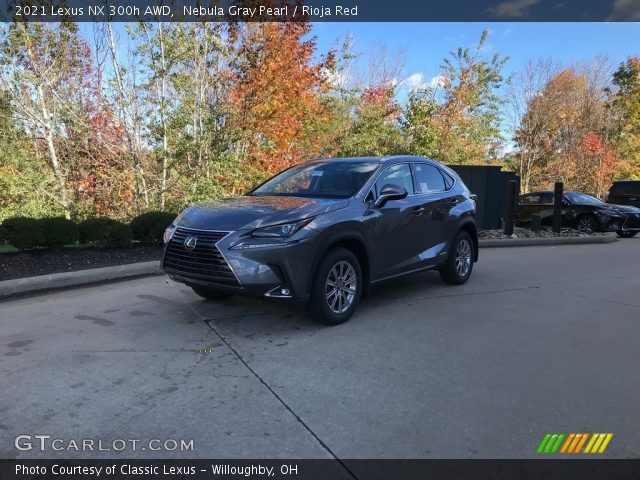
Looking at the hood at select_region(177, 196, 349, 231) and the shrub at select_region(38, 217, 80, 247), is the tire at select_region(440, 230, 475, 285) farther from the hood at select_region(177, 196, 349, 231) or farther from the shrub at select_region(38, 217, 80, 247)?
the shrub at select_region(38, 217, 80, 247)

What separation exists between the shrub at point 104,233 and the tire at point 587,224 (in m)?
13.8

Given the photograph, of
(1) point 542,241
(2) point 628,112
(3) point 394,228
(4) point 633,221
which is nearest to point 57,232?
(3) point 394,228

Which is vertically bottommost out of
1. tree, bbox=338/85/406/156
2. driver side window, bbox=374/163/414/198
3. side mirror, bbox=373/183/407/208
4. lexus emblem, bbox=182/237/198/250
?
lexus emblem, bbox=182/237/198/250

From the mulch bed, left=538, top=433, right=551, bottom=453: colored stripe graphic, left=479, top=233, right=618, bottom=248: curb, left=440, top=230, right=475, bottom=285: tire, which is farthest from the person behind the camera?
left=479, top=233, right=618, bottom=248: curb

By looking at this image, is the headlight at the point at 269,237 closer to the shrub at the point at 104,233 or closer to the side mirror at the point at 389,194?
the side mirror at the point at 389,194

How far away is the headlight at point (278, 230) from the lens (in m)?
4.47

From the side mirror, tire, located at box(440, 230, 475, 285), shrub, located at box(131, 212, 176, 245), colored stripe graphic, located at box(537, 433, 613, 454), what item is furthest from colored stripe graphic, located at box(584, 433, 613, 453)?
shrub, located at box(131, 212, 176, 245)

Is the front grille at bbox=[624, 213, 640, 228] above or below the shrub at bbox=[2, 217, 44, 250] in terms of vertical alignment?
below

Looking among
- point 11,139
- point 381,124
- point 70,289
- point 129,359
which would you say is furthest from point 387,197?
point 381,124

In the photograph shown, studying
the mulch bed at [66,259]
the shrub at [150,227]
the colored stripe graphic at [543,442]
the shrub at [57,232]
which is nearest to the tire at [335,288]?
the colored stripe graphic at [543,442]

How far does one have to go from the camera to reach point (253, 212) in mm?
4723

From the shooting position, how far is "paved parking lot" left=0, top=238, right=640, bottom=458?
2.91 m
